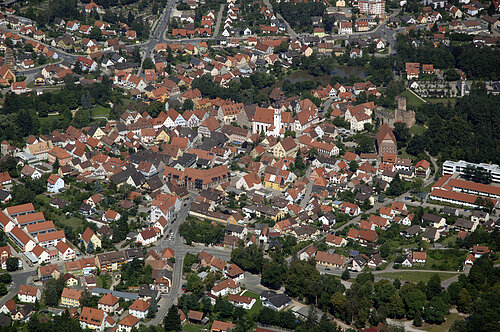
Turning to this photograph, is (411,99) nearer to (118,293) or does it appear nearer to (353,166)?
(353,166)

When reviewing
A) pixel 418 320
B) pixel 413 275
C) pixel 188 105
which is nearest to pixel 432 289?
pixel 418 320

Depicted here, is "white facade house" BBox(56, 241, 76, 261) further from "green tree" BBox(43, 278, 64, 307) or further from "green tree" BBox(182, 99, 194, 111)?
"green tree" BBox(182, 99, 194, 111)

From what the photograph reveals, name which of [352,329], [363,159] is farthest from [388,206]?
[352,329]

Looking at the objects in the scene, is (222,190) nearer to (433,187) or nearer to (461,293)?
(433,187)

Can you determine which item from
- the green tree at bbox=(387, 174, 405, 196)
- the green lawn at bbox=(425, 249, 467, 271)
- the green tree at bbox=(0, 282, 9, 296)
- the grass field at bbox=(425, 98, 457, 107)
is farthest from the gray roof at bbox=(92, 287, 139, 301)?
the grass field at bbox=(425, 98, 457, 107)

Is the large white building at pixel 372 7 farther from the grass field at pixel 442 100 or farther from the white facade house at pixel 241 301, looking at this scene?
the white facade house at pixel 241 301

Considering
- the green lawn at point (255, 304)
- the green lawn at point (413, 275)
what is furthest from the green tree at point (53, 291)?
the green lawn at point (413, 275)
